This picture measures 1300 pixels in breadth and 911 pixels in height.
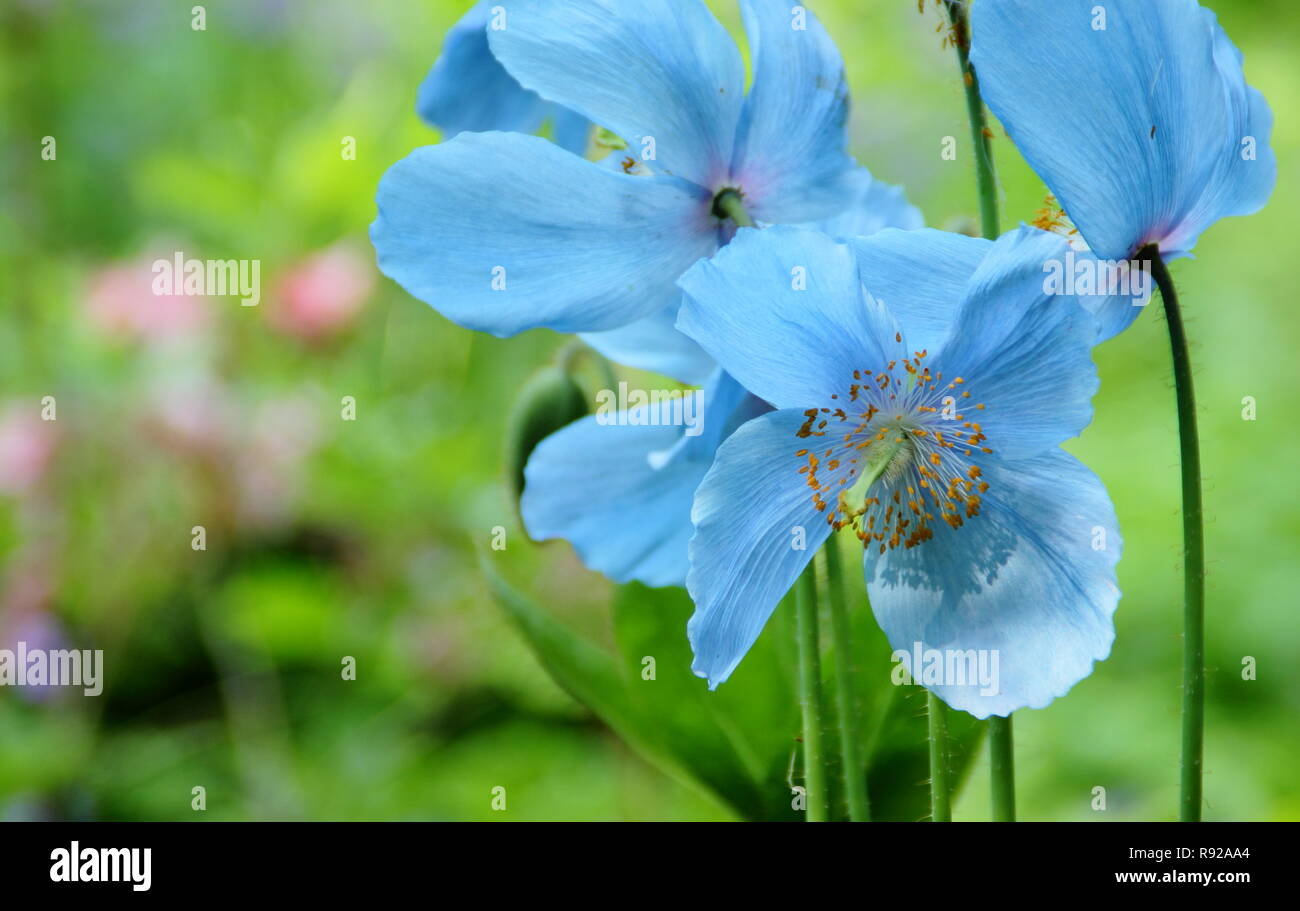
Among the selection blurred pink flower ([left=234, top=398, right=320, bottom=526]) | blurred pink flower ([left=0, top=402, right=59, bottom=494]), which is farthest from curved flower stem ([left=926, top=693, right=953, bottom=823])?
blurred pink flower ([left=0, top=402, right=59, bottom=494])

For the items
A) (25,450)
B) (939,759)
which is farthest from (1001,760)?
(25,450)

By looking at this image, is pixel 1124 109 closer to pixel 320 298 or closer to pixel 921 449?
pixel 921 449

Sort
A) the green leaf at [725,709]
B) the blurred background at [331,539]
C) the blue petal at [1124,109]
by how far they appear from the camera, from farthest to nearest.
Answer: the blurred background at [331,539] → the green leaf at [725,709] → the blue petal at [1124,109]

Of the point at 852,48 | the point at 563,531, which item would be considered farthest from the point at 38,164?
the point at 563,531

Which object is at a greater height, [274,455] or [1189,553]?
[274,455]

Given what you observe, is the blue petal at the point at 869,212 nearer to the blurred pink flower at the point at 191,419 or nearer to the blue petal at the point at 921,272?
the blue petal at the point at 921,272

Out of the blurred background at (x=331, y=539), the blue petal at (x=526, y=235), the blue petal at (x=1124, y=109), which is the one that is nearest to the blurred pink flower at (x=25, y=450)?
the blurred background at (x=331, y=539)

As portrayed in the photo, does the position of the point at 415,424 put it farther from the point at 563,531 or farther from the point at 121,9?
the point at 121,9
